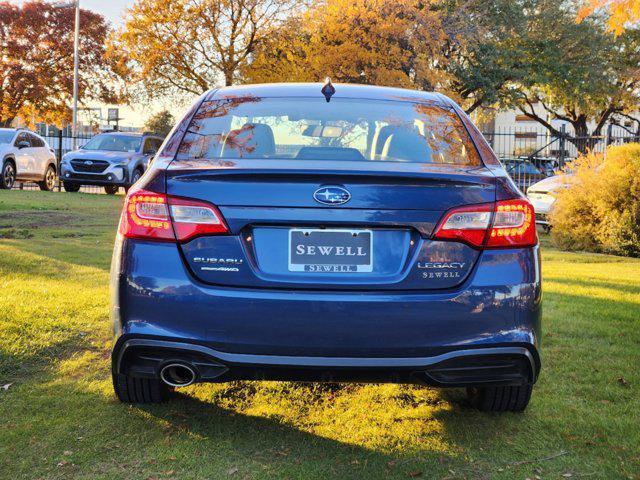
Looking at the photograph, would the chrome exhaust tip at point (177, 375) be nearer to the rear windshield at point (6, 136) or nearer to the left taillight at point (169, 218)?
the left taillight at point (169, 218)

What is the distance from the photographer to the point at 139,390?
371 centimetres

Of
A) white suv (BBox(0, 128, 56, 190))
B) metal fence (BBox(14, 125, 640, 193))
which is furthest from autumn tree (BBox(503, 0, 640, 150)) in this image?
white suv (BBox(0, 128, 56, 190))

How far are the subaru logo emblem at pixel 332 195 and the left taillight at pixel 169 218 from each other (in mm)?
386

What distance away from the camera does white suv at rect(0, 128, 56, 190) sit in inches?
802

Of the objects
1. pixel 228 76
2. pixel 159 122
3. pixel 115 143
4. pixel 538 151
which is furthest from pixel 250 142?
pixel 159 122

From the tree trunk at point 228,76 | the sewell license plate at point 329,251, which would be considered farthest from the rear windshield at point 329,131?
the tree trunk at point 228,76

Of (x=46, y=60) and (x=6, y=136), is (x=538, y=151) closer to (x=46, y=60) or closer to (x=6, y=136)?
(x=6, y=136)

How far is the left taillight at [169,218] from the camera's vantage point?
9.78 feet

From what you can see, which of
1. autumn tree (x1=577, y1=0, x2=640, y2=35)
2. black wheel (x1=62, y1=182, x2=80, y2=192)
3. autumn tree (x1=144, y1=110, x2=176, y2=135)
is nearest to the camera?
autumn tree (x1=577, y1=0, x2=640, y2=35)

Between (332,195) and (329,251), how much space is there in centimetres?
22

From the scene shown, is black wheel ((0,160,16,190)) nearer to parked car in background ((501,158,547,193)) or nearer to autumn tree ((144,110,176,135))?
parked car in background ((501,158,547,193))

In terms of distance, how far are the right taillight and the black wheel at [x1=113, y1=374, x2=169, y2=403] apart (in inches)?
A: 64.1

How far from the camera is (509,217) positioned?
3.11 metres

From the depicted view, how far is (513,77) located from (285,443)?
3460cm
